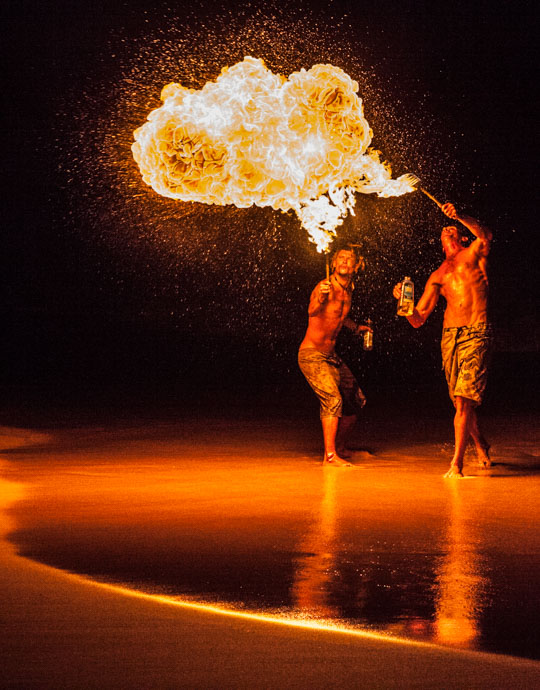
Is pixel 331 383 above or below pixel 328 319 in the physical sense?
below

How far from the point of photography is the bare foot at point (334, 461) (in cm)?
995

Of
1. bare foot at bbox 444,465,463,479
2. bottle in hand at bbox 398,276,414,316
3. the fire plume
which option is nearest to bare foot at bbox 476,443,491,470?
bare foot at bbox 444,465,463,479

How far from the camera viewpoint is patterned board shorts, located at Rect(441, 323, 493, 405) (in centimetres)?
973

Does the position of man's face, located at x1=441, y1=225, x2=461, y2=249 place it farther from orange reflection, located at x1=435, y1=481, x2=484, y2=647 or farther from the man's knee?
orange reflection, located at x1=435, y1=481, x2=484, y2=647

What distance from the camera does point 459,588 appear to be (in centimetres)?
521

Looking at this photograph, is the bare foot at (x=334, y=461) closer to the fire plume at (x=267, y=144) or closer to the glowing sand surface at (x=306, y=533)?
the glowing sand surface at (x=306, y=533)

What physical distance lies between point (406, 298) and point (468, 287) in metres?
0.52

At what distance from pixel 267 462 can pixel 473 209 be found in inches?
571

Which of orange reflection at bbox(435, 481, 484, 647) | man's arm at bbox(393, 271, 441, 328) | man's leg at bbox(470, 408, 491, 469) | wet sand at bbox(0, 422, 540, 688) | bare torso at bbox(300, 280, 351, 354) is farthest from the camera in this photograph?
bare torso at bbox(300, 280, 351, 354)

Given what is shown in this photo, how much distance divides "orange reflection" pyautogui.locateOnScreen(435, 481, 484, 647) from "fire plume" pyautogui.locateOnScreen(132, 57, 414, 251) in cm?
418

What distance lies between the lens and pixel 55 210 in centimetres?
2739

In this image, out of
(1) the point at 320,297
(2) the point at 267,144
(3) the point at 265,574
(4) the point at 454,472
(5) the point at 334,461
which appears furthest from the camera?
(2) the point at 267,144

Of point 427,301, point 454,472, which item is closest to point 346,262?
point 427,301

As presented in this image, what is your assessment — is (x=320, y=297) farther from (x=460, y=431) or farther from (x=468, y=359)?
(x=460, y=431)
